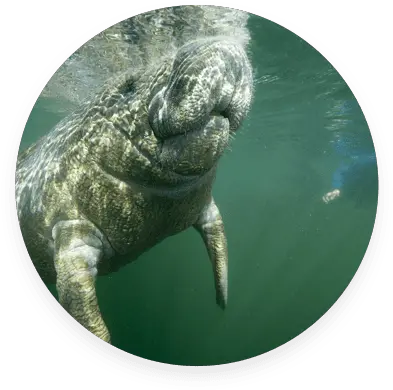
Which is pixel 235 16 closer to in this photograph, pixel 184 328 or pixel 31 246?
pixel 31 246

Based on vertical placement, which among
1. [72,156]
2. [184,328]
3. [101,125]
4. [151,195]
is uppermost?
[101,125]

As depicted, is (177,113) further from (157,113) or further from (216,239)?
(216,239)

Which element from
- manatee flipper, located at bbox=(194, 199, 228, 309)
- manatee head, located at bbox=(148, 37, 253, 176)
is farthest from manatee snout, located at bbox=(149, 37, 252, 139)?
manatee flipper, located at bbox=(194, 199, 228, 309)

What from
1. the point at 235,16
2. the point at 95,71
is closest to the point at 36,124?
the point at 95,71

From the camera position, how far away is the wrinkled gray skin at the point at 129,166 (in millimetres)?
2334

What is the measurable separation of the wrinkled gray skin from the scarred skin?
0.01 m

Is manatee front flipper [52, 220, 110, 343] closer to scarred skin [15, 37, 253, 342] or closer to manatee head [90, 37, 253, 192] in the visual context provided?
scarred skin [15, 37, 253, 342]

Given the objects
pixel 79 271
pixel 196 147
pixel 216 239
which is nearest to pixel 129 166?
pixel 196 147

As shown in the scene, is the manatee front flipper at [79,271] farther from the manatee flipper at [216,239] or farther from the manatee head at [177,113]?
the manatee flipper at [216,239]

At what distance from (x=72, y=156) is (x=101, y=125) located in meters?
0.53

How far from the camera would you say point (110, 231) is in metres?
3.33

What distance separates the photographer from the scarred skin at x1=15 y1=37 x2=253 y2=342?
2.33 m

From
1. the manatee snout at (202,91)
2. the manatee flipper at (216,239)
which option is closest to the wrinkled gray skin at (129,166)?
the manatee snout at (202,91)

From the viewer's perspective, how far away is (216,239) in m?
4.74
